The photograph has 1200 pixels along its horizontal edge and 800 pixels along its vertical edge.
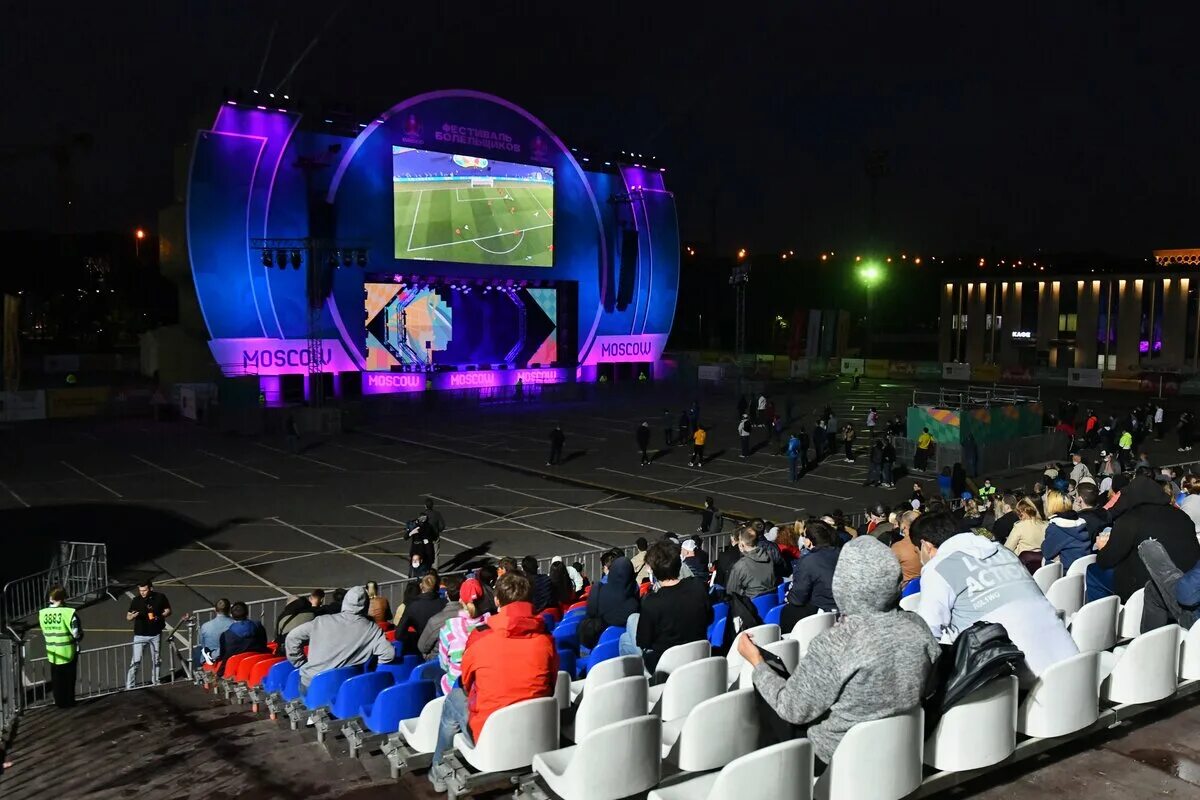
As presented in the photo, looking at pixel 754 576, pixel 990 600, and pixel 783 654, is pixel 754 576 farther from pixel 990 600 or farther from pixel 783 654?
pixel 990 600

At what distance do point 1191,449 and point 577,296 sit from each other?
1336 inches

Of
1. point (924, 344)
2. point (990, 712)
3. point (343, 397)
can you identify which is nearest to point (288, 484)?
point (343, 397)

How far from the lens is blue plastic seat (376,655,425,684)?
668cm

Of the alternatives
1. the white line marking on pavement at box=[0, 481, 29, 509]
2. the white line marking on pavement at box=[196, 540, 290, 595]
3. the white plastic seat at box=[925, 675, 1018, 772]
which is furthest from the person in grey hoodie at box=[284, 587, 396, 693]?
Result: the white line marking on pavement at box=[0, 481, 29, 509]

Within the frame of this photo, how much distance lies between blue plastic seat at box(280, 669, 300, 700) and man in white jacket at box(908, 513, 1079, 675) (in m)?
4.85

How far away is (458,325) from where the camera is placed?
51.8 m

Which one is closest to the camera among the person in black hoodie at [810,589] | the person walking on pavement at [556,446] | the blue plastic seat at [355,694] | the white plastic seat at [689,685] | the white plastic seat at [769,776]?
the white plastic seat at [769,776]

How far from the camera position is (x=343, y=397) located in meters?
45.8

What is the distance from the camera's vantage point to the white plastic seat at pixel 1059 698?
4.27 meters

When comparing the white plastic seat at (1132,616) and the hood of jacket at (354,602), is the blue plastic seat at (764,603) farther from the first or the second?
the hood of jacket at (354,602)

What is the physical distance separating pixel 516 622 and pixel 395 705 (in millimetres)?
1443

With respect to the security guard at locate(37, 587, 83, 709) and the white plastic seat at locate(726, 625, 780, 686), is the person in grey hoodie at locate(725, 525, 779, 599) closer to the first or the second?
the white plastic seat at locate(726, 625, 780, 686)

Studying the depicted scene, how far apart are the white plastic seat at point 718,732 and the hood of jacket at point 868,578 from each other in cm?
89

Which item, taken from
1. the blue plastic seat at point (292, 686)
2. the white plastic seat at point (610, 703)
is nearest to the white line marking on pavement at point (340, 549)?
the blue plastic seat at point (292, 686)
